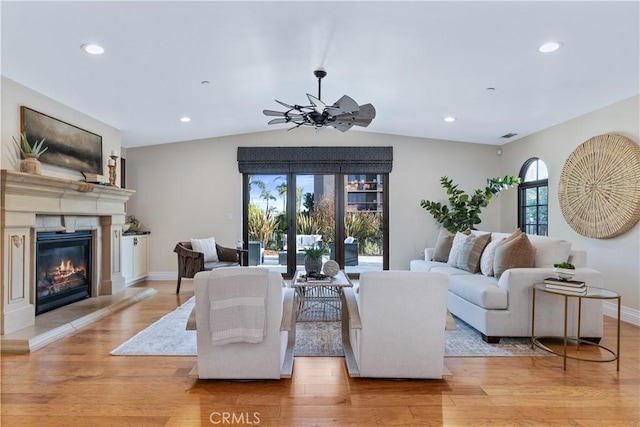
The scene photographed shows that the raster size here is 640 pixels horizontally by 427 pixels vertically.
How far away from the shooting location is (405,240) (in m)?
6.47

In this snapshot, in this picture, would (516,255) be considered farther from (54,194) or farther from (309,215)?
(54,194)

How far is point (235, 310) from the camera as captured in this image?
2.32m

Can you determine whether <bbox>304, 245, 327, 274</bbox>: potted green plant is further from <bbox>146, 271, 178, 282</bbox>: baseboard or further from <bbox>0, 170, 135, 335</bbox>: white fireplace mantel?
<bbox>146, 271, 178, 282</bbox>: baseboard

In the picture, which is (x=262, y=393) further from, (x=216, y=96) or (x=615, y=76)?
(x=615, y=76)

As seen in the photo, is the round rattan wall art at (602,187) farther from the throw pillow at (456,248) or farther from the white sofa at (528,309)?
the throw pillow at (456,248)

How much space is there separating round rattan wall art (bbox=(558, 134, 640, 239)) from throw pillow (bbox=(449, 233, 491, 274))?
1200 millimetres

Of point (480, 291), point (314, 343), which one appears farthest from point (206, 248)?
point (480, 291)

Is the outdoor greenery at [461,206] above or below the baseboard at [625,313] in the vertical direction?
above

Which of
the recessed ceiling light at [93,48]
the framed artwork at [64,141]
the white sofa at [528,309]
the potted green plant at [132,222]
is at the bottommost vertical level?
the white sofa at [528,309]

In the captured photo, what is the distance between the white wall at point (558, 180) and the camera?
12.5 ft

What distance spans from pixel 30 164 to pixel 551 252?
5.19 m

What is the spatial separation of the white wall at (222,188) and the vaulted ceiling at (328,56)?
153cm

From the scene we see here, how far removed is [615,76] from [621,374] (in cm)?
267

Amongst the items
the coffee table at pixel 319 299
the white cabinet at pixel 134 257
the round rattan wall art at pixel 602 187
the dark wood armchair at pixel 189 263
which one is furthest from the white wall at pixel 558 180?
the white cabinet at pixel 134 257
